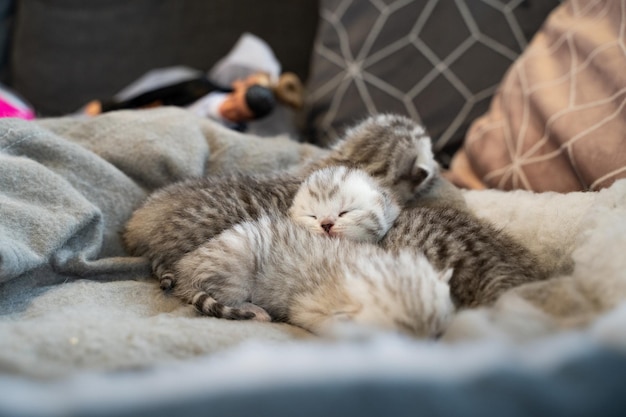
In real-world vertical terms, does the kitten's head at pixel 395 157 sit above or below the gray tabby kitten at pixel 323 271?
above

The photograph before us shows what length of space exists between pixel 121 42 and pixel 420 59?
1.18 metres

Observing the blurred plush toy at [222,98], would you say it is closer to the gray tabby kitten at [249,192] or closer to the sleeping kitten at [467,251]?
the gray tabby kitten at [249,192]

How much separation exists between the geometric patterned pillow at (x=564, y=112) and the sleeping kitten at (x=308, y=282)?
48 centimetres

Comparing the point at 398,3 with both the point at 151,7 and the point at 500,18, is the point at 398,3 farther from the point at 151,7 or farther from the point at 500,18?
the point at 151,7

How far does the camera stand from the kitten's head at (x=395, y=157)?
1.32 metres

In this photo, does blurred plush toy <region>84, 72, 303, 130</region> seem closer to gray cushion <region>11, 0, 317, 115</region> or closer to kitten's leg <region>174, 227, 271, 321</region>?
gray cushion <region>11, 0, 317, 115</region>

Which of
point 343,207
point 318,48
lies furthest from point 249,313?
point 318,48

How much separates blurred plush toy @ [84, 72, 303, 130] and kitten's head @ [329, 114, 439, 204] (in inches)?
16.2

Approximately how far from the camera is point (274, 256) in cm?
104

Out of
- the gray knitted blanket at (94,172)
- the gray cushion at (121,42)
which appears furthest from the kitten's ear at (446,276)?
the gray cushion at (121,42)

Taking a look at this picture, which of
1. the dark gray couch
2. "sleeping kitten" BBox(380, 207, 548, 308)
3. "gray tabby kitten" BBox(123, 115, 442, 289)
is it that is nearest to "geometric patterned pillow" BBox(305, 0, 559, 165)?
the dark gray couch

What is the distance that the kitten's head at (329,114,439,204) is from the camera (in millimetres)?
1318

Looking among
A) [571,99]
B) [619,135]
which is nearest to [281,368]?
[619,135]

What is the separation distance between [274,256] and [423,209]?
0.34 m
